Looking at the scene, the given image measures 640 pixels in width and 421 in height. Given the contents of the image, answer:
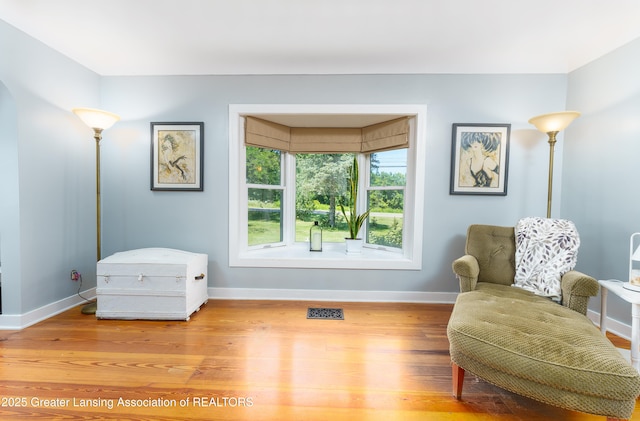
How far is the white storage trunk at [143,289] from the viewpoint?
2.30 meters

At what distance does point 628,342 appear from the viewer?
2.04 meters

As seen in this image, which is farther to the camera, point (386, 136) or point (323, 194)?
point (323, 194)

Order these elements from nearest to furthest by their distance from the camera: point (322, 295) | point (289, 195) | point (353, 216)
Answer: point (322, 295), point (353, 216), point (289, 195)

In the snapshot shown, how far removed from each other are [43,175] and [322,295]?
2643 mm

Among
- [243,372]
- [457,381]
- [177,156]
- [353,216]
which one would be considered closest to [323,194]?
[353,216]

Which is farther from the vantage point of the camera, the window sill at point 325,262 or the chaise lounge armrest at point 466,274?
the window sill at point 325,262

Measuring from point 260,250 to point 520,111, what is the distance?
9.82 ft

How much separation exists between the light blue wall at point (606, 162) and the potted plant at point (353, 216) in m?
1.93

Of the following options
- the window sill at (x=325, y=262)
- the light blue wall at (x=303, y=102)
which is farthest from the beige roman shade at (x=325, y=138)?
the window sill at (x=325, y=262)

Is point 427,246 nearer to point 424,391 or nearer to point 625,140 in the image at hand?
point 424,391

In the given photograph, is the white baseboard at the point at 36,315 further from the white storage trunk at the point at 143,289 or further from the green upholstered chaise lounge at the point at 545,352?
the green upholstered chaise lounge at the point at 545,352

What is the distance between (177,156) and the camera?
9.07 ft

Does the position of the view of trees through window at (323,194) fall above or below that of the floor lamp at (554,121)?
below

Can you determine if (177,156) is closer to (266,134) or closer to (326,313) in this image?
(266,134)
